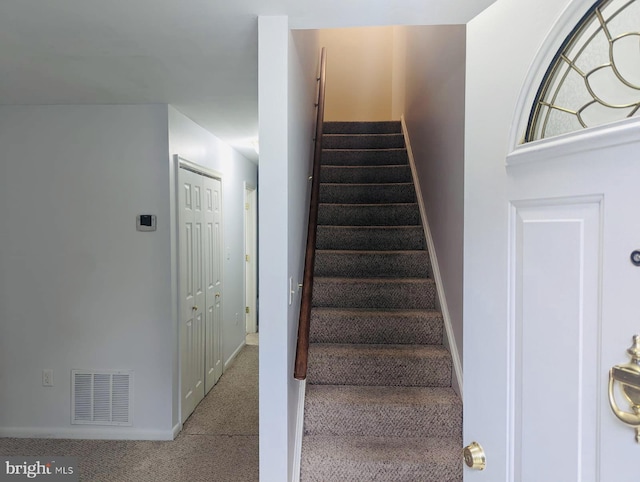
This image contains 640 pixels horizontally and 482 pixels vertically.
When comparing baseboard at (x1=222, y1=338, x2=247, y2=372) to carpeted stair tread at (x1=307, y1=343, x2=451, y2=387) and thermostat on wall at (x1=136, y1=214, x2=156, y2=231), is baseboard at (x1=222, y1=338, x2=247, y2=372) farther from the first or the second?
carpeted stair tread at (x1=307, y1=343, x2=451, y2=387)

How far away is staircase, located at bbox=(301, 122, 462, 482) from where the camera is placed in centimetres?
188

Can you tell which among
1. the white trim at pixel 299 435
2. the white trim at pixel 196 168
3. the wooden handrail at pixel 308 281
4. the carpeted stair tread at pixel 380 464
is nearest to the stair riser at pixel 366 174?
the wooden handrail at pixel 308 281

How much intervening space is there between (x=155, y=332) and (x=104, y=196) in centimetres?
101

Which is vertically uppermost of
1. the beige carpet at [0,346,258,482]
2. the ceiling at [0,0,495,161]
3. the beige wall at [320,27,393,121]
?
the beige wall at [320,27,393,121]

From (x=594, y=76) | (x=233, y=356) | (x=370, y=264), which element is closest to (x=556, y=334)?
(x=594, y=76)

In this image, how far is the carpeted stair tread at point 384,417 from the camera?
79.4 inches

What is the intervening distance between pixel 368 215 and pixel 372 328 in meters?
1.03

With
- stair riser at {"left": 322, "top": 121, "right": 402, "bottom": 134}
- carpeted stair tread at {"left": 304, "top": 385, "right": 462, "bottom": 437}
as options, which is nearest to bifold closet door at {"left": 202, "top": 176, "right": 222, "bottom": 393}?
stair riser at {"left": 322, "top": 121, "right": 402, "bottom": 134}

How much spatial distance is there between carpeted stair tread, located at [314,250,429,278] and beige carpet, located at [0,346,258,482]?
127 centimetres

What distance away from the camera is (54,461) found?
2.43 meters

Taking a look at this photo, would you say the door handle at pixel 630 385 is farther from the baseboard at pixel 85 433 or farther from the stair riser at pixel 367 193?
the baseboard at pixel 85 433

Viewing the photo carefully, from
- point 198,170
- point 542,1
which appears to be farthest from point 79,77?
point 542,1

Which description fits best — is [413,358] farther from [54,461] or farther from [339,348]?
[54,461]

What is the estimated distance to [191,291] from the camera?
308 centimetres
